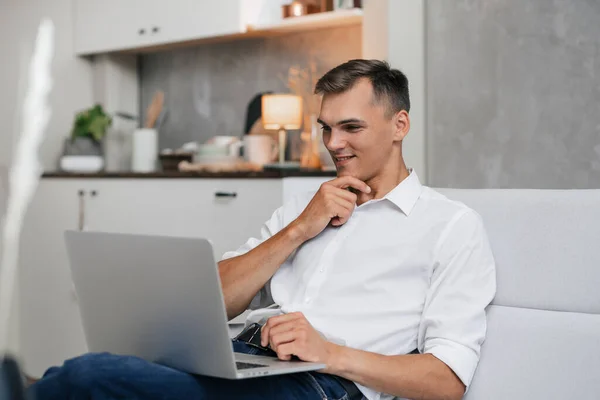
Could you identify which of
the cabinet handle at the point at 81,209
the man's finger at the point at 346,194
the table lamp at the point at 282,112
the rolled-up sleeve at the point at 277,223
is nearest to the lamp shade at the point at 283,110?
the table lamp at the point at 282,112

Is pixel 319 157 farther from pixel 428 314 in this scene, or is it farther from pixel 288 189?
pixel 428 314

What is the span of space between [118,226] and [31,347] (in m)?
0.93

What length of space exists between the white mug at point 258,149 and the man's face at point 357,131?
5.82ft

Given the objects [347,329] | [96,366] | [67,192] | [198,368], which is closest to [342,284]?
[347,329]

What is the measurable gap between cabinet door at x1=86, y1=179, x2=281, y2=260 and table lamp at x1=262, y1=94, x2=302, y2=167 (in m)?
0.38

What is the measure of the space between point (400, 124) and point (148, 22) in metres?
2.41

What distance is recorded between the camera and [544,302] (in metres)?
1.50

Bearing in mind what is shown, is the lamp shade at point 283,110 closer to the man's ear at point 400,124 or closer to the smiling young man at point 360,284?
the smiling young man at point 360,284

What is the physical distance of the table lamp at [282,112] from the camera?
10.9ft

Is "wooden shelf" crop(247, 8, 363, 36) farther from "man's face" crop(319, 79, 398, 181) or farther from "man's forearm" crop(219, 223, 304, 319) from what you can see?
"man's forearm" crop(219, 223, 304, 319)

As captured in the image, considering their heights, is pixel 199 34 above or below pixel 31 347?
above

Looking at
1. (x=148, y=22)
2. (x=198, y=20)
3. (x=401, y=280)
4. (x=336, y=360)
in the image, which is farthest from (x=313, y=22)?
(x=336, y=360)

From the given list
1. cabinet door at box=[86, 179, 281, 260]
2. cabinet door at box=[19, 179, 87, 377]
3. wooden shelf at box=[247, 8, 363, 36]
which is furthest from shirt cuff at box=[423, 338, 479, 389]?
cabinet door at box=[19, 179, 87, 377]

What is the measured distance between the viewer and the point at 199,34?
364 cm
